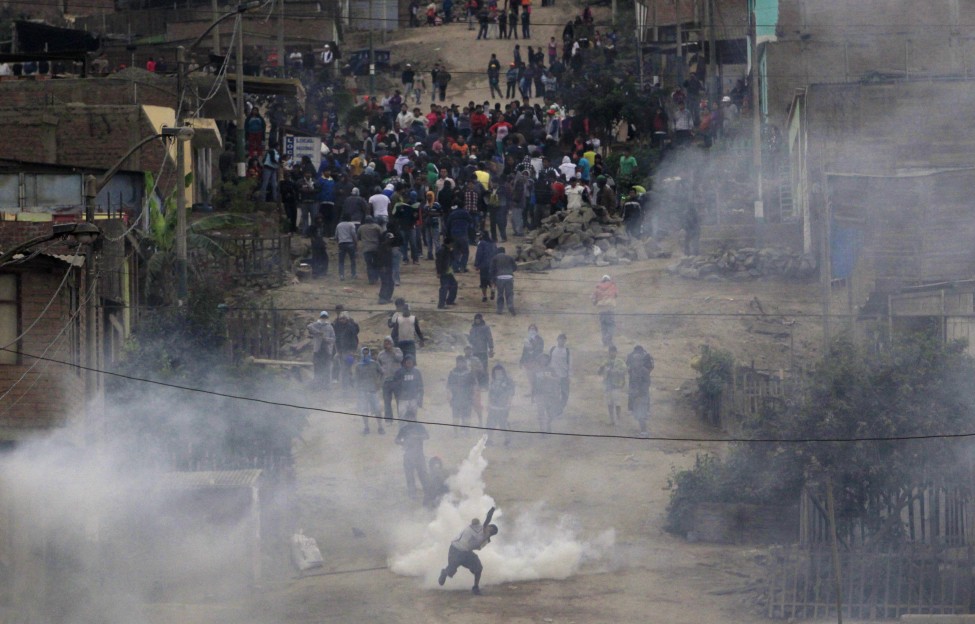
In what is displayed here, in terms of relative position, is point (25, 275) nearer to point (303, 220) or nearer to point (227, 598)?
point (227, 598)

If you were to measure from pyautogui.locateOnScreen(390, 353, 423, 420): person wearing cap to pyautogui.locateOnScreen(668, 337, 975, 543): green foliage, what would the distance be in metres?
3.87

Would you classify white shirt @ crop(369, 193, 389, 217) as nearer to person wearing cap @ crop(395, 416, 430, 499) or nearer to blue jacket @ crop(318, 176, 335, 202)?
blue jacket @ crop(318, 176, 335, 202)

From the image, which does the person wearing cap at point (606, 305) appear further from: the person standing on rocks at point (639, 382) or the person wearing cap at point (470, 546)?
the person wearing cap at point (470, 546)

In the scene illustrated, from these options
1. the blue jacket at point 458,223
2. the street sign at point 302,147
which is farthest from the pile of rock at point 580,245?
the street sign at point 302,147

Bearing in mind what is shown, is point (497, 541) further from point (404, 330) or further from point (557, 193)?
point (557, 193)

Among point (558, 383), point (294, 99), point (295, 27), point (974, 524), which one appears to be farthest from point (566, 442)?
point (295, 27)

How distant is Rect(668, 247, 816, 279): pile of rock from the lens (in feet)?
103

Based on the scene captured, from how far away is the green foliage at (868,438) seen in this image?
21797 mm

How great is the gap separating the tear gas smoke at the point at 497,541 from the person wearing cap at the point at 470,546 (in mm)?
485

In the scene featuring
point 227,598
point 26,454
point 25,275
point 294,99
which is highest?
point 294,99

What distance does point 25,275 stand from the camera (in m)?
22.0

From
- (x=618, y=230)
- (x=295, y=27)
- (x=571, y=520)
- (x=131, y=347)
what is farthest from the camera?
(x=295, y=27)

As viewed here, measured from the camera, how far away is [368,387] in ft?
83.3

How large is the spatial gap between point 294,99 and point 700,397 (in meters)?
20.9
